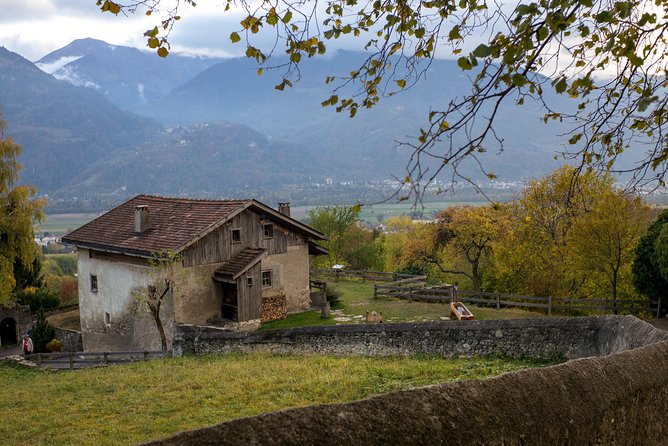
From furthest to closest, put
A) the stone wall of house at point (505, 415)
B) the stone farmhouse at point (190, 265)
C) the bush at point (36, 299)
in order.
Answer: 1. the bush at point (36, 299)
2. the stone farmhouse at point (190, 265)
3. the stone wall of house at point (505, 415)

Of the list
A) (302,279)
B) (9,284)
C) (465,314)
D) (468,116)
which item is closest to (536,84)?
(468,116)

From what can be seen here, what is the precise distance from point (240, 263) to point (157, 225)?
4.66 metres

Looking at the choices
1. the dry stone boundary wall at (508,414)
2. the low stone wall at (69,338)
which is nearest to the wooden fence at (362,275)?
the low stone wall at (69,338)

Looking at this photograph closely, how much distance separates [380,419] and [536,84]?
400 cm

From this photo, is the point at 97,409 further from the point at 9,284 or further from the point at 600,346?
the point at 9,284

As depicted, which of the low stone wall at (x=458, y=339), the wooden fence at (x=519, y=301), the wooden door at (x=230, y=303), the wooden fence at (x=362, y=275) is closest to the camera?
the low stone wall at (x=458, y=339)

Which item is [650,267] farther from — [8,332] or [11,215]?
[8,332]

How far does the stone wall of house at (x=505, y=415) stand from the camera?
3.21 meters

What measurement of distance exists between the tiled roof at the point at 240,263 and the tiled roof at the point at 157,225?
1.95 meters

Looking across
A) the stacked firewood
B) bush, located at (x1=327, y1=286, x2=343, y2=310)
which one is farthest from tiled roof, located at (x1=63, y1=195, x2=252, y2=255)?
bush, located at (x1=327, y1=286, x2=343, y2=310)

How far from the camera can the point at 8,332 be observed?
131 feet

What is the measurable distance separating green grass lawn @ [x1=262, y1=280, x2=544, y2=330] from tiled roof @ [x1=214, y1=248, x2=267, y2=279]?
111 inches

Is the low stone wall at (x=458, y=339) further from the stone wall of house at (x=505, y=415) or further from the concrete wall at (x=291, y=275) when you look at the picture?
the concrete wall at (x=291, y=275)

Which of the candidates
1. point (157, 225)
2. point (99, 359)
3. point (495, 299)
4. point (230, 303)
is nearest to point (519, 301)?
point (495, 299)
